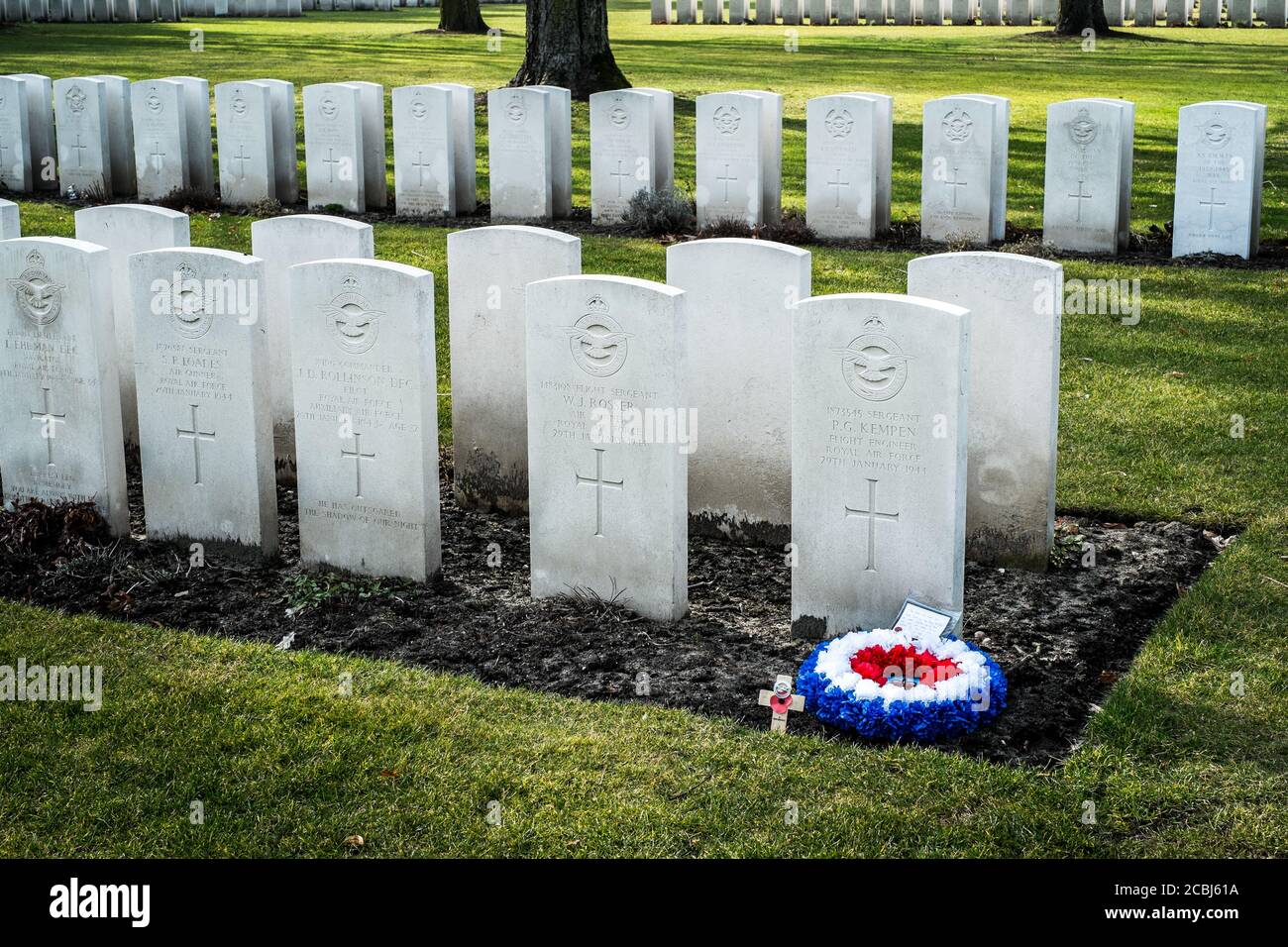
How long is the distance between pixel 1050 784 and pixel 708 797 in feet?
3.78

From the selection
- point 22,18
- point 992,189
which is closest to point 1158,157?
point 992,189

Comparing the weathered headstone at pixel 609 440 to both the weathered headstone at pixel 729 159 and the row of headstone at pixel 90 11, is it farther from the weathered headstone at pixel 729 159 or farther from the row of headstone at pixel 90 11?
the row of headstone at pixel 90 11

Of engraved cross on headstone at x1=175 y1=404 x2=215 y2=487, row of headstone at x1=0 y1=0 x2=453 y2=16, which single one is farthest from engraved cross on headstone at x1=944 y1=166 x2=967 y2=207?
row of headstone at x1=0 y1=0 x2=453 y2=16

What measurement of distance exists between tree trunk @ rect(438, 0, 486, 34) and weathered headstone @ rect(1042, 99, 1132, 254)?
2303 cm

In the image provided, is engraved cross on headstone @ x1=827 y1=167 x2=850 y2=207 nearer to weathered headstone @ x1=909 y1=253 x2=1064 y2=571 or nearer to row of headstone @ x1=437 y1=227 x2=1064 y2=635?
row of headstone @ x1=437 y1=227 x2=1064 y2=635

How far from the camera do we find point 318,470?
7172 millimetres

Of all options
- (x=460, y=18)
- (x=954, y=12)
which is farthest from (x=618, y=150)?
(x=954, y=12)

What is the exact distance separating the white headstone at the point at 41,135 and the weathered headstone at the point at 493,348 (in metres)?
10.2

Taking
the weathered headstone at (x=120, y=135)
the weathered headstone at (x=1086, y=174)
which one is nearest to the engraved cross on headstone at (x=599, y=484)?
the weathered headstone at (x=1086, y=174)

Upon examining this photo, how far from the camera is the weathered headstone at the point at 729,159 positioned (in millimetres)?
14016

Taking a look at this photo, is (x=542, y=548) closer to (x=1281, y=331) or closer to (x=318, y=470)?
(x=318, y=470)

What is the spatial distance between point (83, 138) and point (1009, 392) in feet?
39.8

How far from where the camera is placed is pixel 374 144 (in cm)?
1555

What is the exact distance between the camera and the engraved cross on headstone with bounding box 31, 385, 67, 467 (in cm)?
754
